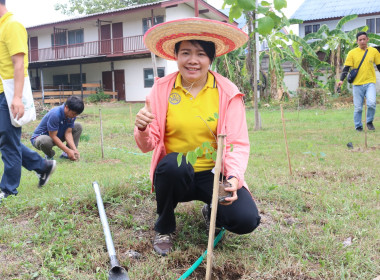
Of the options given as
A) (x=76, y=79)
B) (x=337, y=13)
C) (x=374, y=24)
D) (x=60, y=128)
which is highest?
(x=337, y=13)

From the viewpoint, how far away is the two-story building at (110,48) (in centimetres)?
1856

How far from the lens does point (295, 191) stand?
11.2 ft

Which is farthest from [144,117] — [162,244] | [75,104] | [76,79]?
[76,79]

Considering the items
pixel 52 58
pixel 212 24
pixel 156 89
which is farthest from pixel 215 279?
pixel 52 58

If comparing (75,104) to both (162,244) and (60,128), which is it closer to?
(60,128)

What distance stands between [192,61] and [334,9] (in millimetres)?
25101

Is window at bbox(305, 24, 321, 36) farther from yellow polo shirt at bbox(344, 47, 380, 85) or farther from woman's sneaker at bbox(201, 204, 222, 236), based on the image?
woman's sneaker at bbox(201, 204, 222, 236)

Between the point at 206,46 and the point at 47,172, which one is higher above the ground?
the point at 206,46

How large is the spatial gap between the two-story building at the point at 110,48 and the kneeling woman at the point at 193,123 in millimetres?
15700

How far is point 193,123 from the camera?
2.34 m

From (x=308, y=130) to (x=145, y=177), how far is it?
16.9ft

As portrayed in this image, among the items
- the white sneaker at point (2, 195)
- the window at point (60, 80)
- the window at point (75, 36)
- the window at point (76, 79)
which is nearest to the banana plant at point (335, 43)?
the window at point (75, 36)

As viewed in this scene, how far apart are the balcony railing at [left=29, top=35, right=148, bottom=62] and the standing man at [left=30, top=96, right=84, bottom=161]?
44.3 feet

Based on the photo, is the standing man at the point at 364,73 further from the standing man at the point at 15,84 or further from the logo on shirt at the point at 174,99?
the standing man at the point at 15,84
